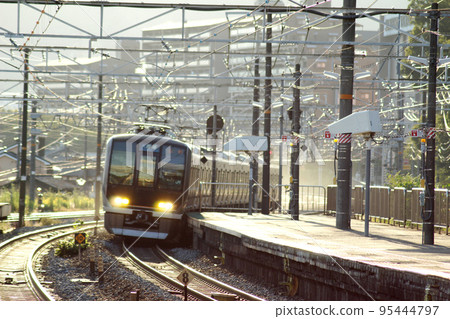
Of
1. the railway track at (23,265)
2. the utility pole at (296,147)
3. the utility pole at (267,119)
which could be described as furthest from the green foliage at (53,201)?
the utility pole at (296,147)

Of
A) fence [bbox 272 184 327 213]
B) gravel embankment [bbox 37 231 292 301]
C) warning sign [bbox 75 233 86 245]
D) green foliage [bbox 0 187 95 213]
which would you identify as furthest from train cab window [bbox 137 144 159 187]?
green foliage [bbox 0 187 95 213]

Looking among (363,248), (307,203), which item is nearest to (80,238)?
(363,248)

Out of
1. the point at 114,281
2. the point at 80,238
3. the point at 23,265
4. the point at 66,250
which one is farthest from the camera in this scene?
the point at 66,250

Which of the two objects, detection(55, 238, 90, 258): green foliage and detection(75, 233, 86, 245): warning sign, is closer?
detection(75, 233, 86, 245): warning sign

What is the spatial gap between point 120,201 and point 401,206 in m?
8.31

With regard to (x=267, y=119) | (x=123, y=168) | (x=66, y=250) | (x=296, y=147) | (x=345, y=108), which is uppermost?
(x=267, y=119)

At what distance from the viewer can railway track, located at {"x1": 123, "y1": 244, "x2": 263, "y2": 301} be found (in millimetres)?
11508

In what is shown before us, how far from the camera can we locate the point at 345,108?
62.6ft

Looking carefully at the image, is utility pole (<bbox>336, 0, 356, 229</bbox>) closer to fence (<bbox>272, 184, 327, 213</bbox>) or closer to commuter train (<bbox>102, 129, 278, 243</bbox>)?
commuter train (<bbox>102, 129, 278, 243</bbox>)

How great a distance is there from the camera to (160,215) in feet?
67.3

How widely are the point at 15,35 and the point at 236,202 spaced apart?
1522 cm

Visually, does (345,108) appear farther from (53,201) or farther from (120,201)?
(53,201)

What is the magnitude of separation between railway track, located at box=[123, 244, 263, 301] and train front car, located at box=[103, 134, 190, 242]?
684 mm

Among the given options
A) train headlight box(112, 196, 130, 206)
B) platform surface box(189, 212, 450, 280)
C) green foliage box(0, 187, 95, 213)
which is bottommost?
green foliage box(0, 187, 95, 213)
